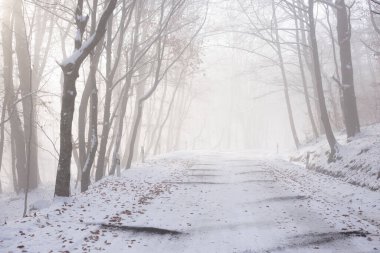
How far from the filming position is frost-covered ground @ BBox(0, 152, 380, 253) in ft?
24.6

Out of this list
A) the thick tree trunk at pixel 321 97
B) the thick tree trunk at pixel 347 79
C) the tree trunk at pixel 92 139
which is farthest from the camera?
the thick tree trunk at pixel 347 79

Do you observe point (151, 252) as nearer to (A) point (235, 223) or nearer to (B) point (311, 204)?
(A) point (235, 223)

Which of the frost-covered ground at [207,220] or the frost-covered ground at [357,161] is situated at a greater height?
the frost-covered ground at [357,161]

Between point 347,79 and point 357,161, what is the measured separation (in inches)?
202

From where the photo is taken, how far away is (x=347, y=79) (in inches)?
741

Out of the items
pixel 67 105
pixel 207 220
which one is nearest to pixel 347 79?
pixel 207 220

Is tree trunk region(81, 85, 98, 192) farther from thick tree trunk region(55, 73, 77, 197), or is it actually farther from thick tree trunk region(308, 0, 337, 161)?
thick tree trunk region(308, 0, 337, 161)

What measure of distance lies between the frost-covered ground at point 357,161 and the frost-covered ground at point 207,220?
0.47 meters

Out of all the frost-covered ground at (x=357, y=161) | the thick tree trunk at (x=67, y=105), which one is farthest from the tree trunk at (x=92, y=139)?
the frost-covered ground at (x=357, y=161)

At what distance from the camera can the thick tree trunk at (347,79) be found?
1864cm

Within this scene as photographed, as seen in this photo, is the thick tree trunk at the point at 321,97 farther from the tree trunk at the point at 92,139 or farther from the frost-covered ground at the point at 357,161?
the tree trunk at the point at 92,139

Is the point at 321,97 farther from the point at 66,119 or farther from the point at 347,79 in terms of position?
the point at 66,119

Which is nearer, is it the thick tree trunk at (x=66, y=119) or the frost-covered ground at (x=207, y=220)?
the frost-covered ground at (x=207, y=220)

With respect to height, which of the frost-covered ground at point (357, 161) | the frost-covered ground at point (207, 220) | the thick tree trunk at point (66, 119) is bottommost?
the frost-covered ground at point (207, 220)
